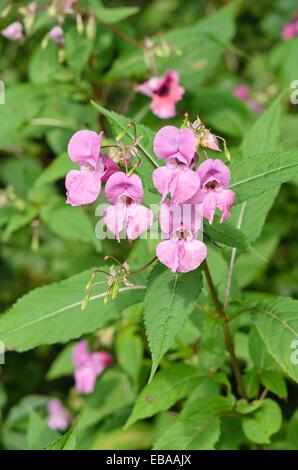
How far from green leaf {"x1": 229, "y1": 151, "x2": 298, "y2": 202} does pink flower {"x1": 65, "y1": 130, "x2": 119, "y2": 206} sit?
31 centimetres

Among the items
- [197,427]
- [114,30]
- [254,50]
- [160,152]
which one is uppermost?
[254,50]

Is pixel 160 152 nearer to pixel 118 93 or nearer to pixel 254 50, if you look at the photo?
pixel 118 93

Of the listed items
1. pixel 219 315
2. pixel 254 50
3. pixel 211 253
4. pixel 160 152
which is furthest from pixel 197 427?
pixel 254 50

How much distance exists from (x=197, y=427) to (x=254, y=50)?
344cm

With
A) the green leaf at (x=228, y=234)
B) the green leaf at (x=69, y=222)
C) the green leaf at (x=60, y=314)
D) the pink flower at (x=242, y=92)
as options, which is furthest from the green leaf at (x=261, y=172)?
the pink flower at (x=242, y=92)

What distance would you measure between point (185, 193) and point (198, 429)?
823 mm

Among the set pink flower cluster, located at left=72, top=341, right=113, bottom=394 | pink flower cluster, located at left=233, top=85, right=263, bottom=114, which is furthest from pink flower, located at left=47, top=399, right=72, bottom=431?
pink flower cluster, located at left=233, top=85, right=263, bottom=114

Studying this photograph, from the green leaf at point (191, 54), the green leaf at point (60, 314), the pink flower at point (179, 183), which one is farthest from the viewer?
the green leaf at point (191, 54)

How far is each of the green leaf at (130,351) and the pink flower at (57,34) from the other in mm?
1220

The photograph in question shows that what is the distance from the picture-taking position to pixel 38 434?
232 cm

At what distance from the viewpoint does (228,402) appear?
2.02m

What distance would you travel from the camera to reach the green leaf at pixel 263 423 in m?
1.96

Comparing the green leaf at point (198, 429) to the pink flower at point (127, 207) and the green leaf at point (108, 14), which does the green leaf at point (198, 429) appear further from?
the green leaf at point (108, 14)

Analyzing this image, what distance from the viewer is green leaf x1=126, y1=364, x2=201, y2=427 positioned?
79.1 inches
